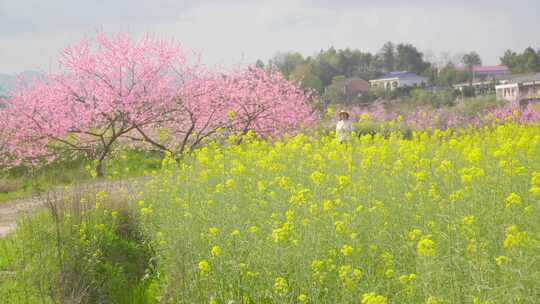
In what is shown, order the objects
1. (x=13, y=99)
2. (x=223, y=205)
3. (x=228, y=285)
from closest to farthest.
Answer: (x=228, y=285)
(x=223, y=205)
(x=13, y=99)

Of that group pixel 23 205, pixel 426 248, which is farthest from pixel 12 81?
pixel 426 248

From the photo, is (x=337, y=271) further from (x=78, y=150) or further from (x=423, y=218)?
(x=78, y=150)

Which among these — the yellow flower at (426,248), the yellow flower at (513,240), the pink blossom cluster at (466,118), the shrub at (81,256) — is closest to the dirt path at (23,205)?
the shrub at (81,256)

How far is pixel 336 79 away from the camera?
59062 millimetres

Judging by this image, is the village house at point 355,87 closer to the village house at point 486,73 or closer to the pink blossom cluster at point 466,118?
the village house at point 486,73

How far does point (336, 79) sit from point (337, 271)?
180 feet

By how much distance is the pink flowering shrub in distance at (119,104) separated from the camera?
15969 mm

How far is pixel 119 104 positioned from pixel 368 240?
1153 cm

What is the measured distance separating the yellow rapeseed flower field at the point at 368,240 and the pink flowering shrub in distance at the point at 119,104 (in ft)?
28.1

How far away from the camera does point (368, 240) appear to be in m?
5.30

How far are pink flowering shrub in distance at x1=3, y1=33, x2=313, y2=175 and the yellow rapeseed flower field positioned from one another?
8.58 meters

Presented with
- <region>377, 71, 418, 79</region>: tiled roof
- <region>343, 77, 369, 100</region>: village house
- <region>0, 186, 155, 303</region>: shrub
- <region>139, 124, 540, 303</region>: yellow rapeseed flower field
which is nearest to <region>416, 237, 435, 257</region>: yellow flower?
<region>139, 124, 540, 303</region>: yellow rapeseed flower field

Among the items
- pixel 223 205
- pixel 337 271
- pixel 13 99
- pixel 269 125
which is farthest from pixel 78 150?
pixel 337 271

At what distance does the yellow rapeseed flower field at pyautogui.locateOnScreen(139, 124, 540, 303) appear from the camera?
3.95 meters
